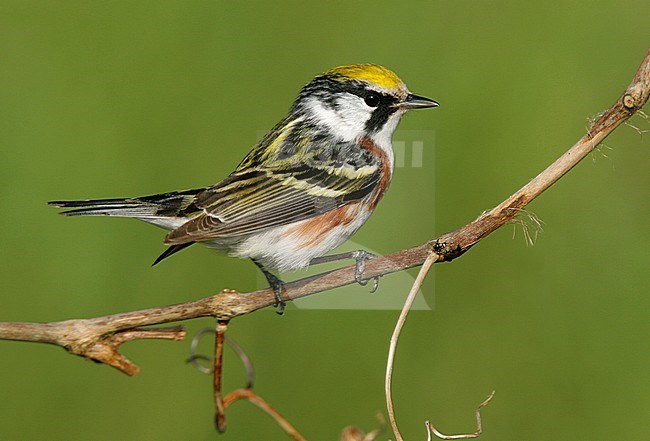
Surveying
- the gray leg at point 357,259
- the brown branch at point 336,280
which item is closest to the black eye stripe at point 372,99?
the gray leg at point 357,259

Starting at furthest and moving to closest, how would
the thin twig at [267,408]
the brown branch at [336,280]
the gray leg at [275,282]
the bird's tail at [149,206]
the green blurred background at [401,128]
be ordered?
the green blurred background at [401,128] < the bird's tail at [149,206] < the gray leg at [275,282] < the thin twig at [267,408] < the brown branch at [336,280]

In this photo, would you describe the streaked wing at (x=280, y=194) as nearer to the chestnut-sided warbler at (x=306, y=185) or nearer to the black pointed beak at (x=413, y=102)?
the chestnut-sided warbler at (x=306, y=185)

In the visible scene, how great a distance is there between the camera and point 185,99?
20.0ft

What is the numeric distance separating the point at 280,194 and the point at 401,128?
109 cm

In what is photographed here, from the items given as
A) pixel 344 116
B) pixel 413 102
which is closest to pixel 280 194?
pixel 344 116

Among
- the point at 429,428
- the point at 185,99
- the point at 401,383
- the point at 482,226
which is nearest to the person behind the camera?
the point at 482,226

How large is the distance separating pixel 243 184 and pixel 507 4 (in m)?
3.93

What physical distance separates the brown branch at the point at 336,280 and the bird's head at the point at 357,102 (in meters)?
0.93

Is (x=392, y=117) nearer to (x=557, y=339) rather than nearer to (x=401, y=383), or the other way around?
Answer: (x=401, y=383)

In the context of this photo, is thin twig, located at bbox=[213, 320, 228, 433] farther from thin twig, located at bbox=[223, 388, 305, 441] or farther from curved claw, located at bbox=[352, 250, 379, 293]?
curved claw, located at bbox=[352, 250, 379, 293]

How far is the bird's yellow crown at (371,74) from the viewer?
3.23 metres

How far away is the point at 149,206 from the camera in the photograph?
3488 mm

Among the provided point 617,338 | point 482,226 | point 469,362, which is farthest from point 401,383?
point 482,226

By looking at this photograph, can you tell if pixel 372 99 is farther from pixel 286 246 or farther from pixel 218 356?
pixel 218 356
